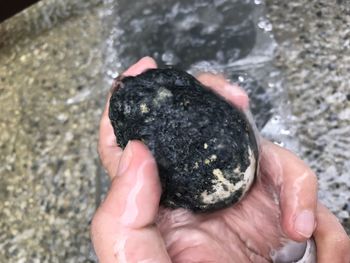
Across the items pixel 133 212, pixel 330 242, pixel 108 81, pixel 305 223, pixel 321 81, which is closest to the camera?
pixel 133 212

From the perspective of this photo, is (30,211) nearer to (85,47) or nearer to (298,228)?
(85,47)

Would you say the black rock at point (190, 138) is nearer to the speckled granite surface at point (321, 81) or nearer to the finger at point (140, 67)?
the finger at point (140, 67)

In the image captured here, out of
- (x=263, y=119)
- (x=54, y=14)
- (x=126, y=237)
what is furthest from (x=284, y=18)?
(x=126, y=237)

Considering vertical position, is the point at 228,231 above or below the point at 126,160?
below

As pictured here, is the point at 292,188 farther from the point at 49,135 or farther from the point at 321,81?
the point at 49,135

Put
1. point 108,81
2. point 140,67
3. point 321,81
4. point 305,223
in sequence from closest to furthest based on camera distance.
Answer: point 305,223, point 140,67, point 321,81, point 108,81

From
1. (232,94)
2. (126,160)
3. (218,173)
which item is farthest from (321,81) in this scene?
(126,160)

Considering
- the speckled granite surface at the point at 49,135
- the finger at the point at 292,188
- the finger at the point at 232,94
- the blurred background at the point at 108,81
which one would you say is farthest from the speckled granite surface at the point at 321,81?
the speckled granite surface at the point at 49,135
